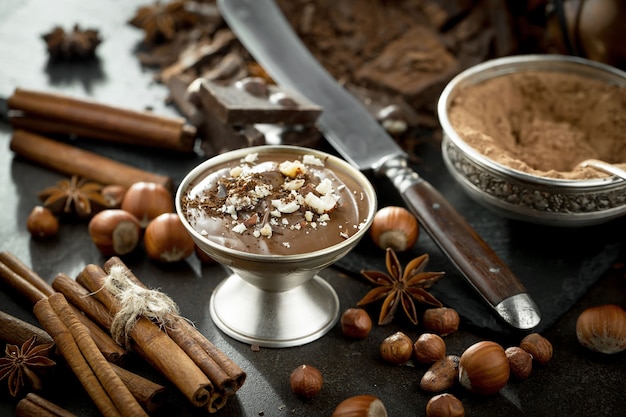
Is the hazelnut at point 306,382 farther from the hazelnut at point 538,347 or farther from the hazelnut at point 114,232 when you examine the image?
the hazelnut at point 114,232

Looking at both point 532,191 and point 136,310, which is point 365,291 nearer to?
point 532,191

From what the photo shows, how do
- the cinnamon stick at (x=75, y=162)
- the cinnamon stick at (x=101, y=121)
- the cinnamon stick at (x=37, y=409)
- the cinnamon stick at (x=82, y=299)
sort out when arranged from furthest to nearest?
the cinnamon stick at (x=101, y=121) → the cinnamon stick at (x=75, y=162) → the cinnamon stick at (x=82, y=299) → the cinnamon stick at (x=37, y=409)

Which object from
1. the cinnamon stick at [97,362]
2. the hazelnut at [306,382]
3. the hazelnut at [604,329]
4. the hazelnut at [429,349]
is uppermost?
the cinnamon stick at [97,362]

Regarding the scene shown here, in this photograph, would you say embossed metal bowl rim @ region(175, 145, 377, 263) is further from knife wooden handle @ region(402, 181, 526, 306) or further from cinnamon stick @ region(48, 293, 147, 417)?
cinnamon stick @ region(48, 293, 147, 417)

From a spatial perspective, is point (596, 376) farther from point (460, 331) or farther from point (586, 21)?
point (586, 21)

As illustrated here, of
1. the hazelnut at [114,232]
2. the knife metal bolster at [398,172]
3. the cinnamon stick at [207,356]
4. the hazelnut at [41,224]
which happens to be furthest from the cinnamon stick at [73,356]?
the knife metal bolster at [398,172]

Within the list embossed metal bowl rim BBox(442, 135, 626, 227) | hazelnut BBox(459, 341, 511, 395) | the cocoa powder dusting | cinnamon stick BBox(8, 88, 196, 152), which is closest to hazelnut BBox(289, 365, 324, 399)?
hazelnut BBox(459, 341, 511, 395)
